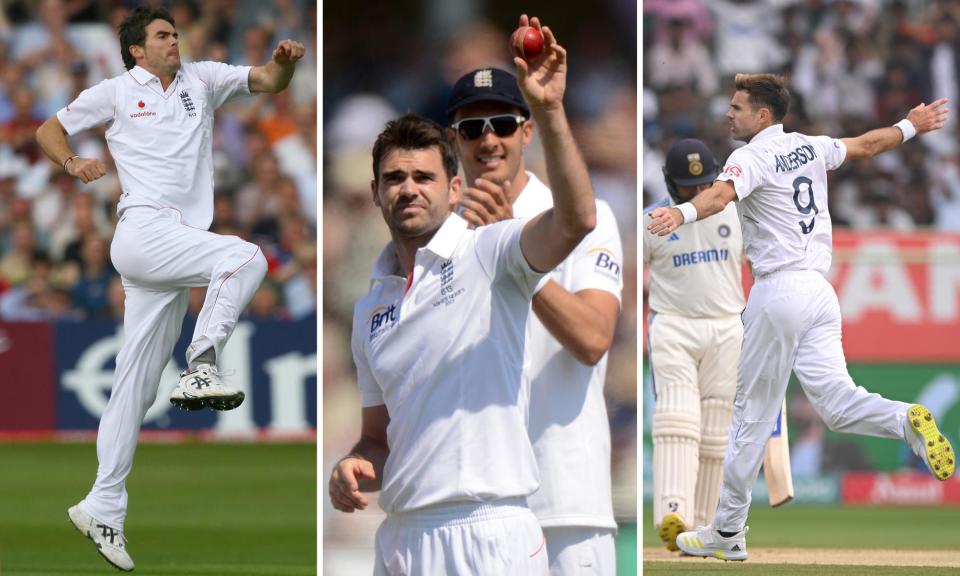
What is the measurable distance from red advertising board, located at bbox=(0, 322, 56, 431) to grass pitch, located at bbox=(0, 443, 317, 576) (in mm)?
369

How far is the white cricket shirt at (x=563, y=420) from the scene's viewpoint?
4.96 m

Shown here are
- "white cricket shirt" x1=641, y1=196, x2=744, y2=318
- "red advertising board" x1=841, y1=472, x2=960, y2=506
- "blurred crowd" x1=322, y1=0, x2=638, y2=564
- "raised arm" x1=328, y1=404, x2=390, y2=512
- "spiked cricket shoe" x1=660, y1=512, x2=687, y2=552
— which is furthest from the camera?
"red advertising board" x1=841, y1=472, x2=960, y2=506

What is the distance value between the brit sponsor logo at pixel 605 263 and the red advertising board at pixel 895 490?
9753 mm

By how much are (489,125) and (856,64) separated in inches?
425

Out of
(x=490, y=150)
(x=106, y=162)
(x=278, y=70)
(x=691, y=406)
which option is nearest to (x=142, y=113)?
(x=278, y=70)

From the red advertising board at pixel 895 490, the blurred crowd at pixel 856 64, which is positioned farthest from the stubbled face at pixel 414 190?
the red advertising board at pixel 895 490

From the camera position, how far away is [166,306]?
5434 mm

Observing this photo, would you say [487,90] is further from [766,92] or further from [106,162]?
[106,162]

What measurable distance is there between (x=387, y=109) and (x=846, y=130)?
8.27 m

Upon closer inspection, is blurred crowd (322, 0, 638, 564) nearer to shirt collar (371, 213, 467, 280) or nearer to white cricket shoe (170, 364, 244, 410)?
white cricket shoe (170, 364, 244, 410)

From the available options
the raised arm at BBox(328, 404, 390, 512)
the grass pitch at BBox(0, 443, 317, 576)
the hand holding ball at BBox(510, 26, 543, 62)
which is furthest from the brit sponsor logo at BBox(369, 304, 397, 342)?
the grass pitch at BBox(0, 443, 317, 576)

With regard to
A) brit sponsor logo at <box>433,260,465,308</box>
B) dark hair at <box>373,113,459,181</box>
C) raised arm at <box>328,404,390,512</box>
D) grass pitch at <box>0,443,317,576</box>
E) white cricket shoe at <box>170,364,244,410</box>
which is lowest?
grass pitch at <box>0,443,317,576</box>

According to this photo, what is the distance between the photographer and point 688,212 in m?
5.46

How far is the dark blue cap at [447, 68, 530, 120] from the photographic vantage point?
4941 millimetres
